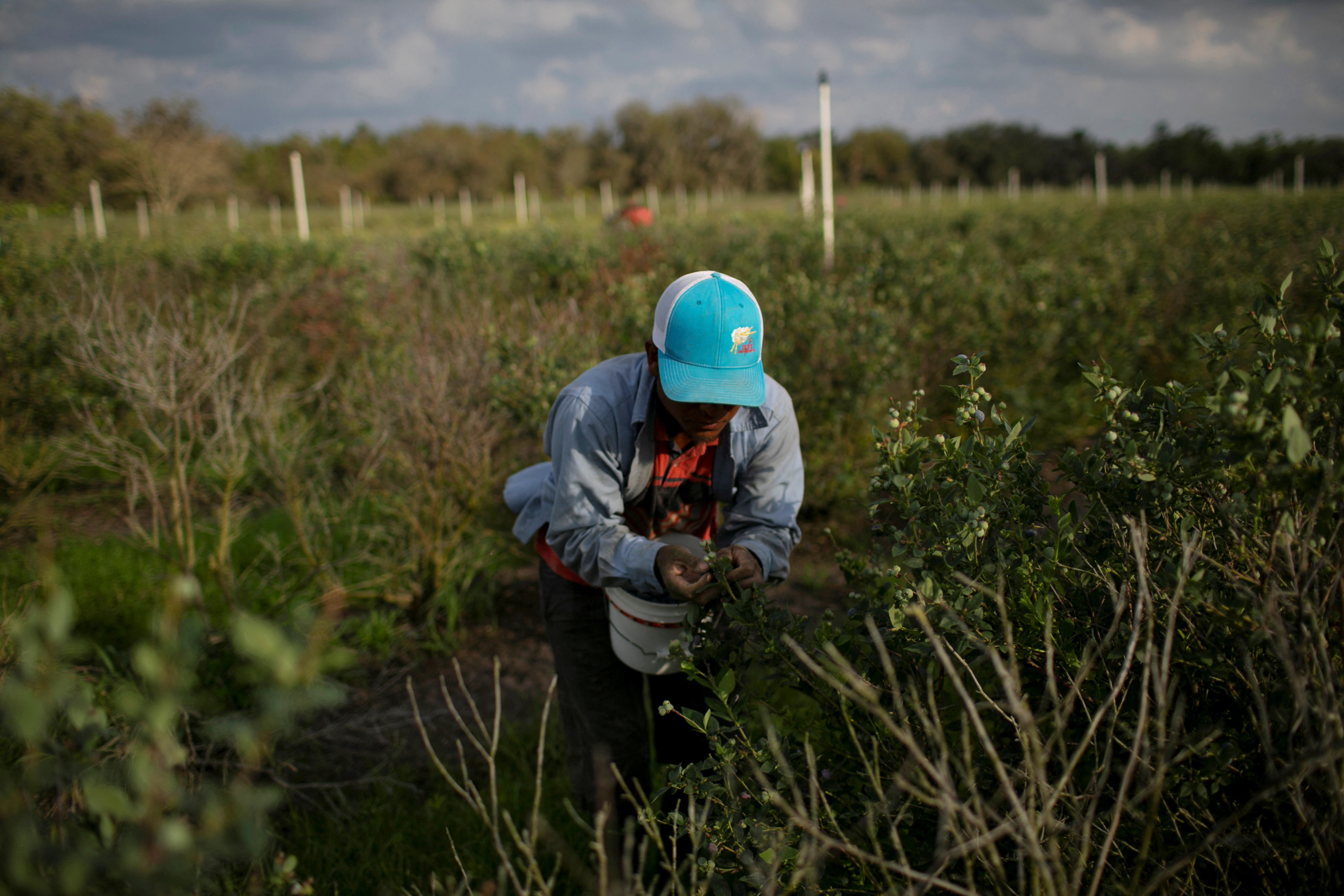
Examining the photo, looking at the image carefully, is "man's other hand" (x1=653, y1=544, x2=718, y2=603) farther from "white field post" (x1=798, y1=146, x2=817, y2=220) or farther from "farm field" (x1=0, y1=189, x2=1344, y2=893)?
"white field post" (x1=798, y1=146, x2=817, y2=220)

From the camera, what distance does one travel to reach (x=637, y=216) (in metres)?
9.52

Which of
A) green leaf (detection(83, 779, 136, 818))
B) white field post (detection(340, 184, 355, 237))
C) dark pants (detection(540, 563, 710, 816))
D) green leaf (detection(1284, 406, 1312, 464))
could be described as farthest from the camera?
white field post (detection(340, 184, 355, 237))

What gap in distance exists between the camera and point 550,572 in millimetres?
2436

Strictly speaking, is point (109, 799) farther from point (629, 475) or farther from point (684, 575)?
point (629, 475)

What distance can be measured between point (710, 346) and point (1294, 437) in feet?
3.70

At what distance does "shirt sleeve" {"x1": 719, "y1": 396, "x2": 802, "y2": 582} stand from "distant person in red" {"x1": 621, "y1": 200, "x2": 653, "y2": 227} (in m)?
6.94

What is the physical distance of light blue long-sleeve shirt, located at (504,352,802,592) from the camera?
Result: 2.07m

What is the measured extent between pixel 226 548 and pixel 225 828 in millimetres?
3140

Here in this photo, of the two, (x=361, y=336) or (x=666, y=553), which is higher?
(x=361, y=336)

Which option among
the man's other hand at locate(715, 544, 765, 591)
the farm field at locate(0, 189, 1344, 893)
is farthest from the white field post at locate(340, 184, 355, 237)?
the man's other hand at locate(715, 544, 765, 591)

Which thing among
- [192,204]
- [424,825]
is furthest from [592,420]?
[192,204]

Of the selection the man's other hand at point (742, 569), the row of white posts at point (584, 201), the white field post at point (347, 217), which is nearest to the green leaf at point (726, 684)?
the man's other hand at point (742, 569)

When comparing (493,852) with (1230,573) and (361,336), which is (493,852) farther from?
(361,336)

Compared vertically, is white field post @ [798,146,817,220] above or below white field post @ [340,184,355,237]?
below
